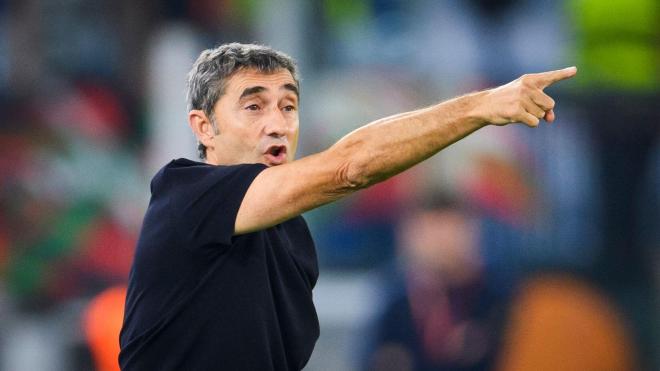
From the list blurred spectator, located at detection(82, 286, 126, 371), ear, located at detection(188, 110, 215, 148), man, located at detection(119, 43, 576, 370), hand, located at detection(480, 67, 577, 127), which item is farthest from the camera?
blurred spectator, located at detection(82, 286, 126, 371)

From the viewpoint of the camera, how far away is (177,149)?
24.3 ft

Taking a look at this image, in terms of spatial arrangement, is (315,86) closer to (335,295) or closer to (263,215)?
(335,295)

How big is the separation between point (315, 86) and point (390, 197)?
93 centimetres

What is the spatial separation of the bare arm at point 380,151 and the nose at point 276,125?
0.39 meters

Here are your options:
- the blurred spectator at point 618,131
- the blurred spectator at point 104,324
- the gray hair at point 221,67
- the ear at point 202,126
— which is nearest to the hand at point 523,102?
the gray hair at point 221,67

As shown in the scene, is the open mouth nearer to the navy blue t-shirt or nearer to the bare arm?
the navy blue t-shirt

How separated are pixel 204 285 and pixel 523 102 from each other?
1.12 metres

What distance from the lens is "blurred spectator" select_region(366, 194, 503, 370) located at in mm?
6863

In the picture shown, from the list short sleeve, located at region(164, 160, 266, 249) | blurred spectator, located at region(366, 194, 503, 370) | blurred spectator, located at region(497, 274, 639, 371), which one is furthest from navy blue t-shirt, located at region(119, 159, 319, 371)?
blurred spectator, located at region(497, 274, 639, 371)

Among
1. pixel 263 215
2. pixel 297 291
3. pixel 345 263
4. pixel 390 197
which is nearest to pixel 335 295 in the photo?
pixel 345 263

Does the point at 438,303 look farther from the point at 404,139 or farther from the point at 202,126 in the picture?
the point at 404,139

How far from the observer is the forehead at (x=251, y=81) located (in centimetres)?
361

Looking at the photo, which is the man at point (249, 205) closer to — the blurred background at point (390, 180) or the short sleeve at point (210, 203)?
the short sleeve at point (210, 203)

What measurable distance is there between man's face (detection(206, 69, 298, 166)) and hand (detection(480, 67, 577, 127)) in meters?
0.88
